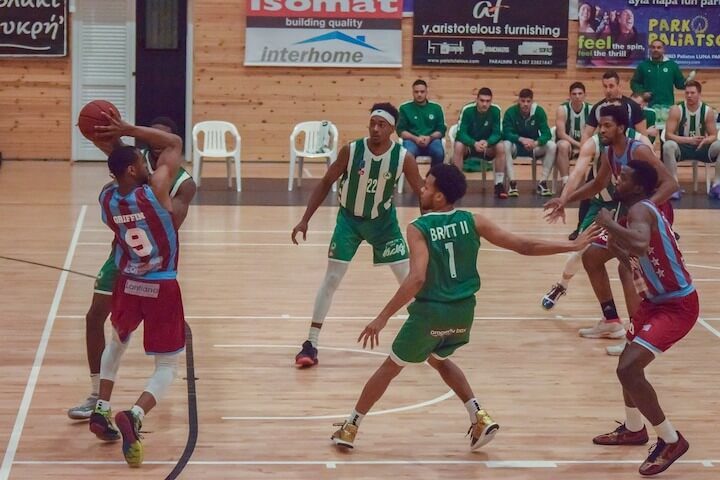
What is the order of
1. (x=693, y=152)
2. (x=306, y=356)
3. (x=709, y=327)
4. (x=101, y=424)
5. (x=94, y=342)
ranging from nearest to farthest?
(x=101, y=424)
(x=94, y=342)
(x=306, y=356)
(x=709, y=327)
(x=693, y=152)

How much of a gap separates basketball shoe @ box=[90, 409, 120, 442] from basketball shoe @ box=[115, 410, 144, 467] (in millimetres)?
293

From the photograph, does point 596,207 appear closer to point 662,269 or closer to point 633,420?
point 633,420

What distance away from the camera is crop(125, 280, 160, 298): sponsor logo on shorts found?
6469 millimetres

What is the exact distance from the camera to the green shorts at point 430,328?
250 inches

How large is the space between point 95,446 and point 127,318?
76cm

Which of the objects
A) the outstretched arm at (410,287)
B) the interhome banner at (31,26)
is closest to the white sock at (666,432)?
the outstretched arm at (410,287)

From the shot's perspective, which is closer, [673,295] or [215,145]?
[673,295]

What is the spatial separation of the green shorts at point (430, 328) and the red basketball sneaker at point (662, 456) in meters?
1.16

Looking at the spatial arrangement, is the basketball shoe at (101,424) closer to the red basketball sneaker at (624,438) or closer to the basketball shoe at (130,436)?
the basketball shoe at (130,436)

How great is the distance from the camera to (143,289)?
6.48 meters

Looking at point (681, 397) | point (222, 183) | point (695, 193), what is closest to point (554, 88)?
point (695, 193)

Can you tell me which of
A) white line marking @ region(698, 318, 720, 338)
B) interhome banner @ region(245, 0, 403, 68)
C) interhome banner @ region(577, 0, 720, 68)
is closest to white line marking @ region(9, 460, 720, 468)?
white line marking @ region(698, 318, 720, 338)

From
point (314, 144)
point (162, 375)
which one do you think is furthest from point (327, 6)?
point (162, 375)

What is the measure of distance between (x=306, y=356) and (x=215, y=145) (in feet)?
34.5
